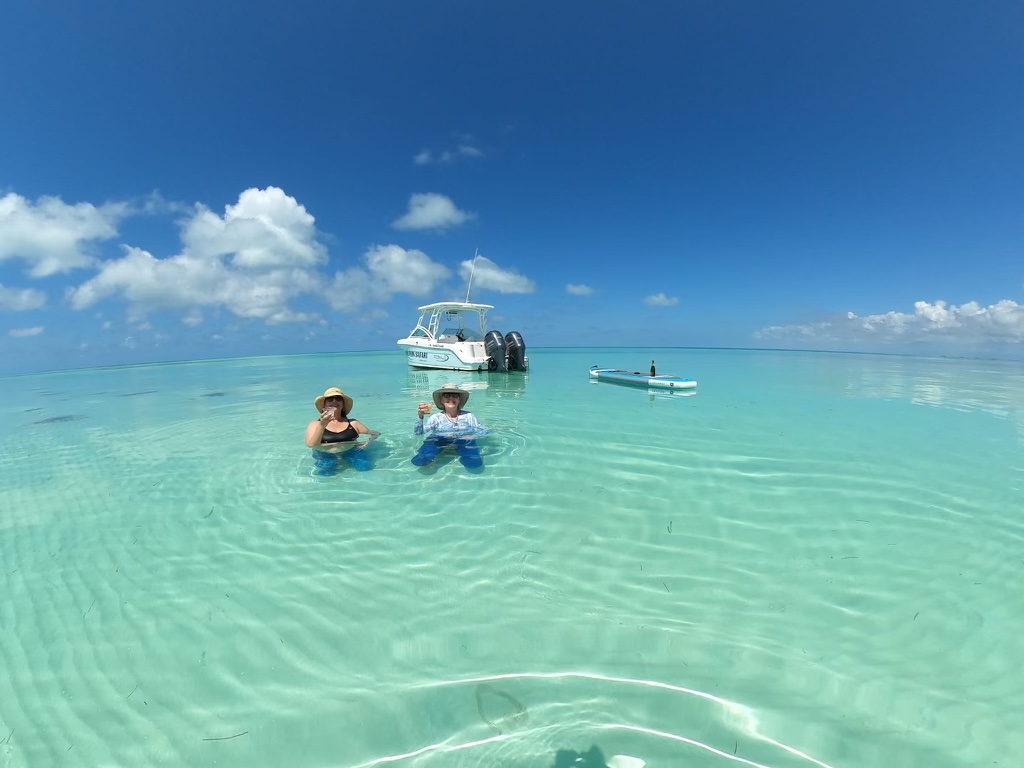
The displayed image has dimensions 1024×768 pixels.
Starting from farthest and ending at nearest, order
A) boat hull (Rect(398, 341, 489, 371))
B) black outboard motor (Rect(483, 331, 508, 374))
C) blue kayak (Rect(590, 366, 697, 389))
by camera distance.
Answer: boat hull (Rect(398, 341, 489, 371))
black outboard motor (Rect(483, 331, 508, 374))
blue kayak (Rect(590, 366, 697, 389))

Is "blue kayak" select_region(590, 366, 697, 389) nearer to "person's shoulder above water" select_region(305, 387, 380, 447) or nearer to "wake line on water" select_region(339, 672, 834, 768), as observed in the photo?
"person's shoulder above water" select_region(305, 387, 380, 447)

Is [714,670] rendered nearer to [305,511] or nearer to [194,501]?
[305,511]

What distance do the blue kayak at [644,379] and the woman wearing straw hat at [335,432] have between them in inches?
525

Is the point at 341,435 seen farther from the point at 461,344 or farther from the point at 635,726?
the point at 461,344

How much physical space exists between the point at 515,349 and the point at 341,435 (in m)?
20.4

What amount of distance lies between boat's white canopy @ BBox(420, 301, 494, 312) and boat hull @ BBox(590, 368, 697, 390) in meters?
9.09

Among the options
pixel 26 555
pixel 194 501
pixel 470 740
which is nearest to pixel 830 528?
pixel 470 740

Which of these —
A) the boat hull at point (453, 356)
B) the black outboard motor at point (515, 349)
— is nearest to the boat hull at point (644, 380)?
the black outboard motor at point (515, 349)

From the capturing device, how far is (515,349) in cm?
2686

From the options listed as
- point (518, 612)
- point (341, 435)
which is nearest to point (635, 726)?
point (518, 612)

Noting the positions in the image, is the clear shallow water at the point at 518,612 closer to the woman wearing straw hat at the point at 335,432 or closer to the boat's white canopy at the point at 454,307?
the woman wearing straw hat at the point at 335,432

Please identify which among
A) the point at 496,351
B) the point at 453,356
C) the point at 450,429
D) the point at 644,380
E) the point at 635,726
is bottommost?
the point at 635,726

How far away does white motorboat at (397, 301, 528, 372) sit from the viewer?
26.9 m

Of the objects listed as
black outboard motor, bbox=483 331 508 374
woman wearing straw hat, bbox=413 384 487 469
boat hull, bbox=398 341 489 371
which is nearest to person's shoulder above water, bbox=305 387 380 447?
woman wearing straw hat, bbox=413 384 487 469
